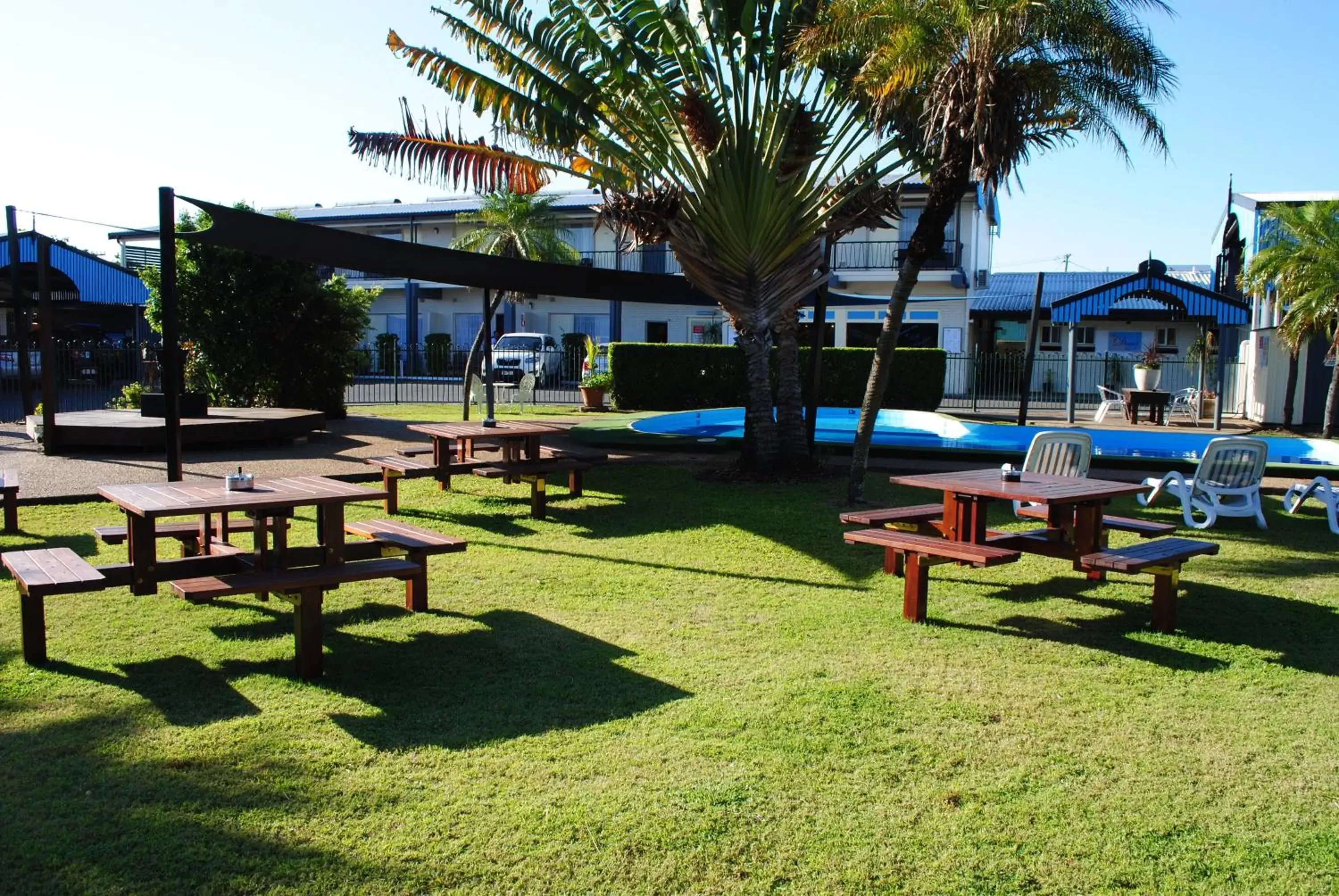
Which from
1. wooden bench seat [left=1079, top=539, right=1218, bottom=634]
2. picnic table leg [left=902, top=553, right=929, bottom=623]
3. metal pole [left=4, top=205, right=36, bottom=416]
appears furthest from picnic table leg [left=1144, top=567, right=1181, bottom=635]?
metal pole [left=4, top=205, right=36, bottom=416]

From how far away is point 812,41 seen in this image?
10.4 m

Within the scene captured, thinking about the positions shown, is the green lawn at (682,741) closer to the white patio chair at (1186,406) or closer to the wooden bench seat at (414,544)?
the wooden bench seat at (414,544)

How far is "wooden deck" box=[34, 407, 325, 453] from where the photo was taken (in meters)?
13.4

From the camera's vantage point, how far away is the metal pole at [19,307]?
44.8 ft

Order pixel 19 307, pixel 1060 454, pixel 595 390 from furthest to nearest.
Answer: pixel 595 390, pixel 19 307, pixel 1060 454

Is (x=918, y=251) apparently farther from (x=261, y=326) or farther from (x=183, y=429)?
(x=261, y=326)

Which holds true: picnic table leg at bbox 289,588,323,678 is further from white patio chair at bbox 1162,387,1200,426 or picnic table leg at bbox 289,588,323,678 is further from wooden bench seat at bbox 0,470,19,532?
white patio chair at bbox 1162,387,1200,426

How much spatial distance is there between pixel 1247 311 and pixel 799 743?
19208 mm

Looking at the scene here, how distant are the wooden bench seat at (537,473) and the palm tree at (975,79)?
287 centimetres

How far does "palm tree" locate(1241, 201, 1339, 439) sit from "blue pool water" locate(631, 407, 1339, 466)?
220 cm

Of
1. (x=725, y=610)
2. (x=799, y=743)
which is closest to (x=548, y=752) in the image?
(x=799, y=743)

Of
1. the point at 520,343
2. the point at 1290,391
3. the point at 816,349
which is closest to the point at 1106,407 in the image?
the point at 1290,391

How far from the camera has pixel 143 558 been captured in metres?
5.53

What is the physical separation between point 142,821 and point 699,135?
9881 millimetres
